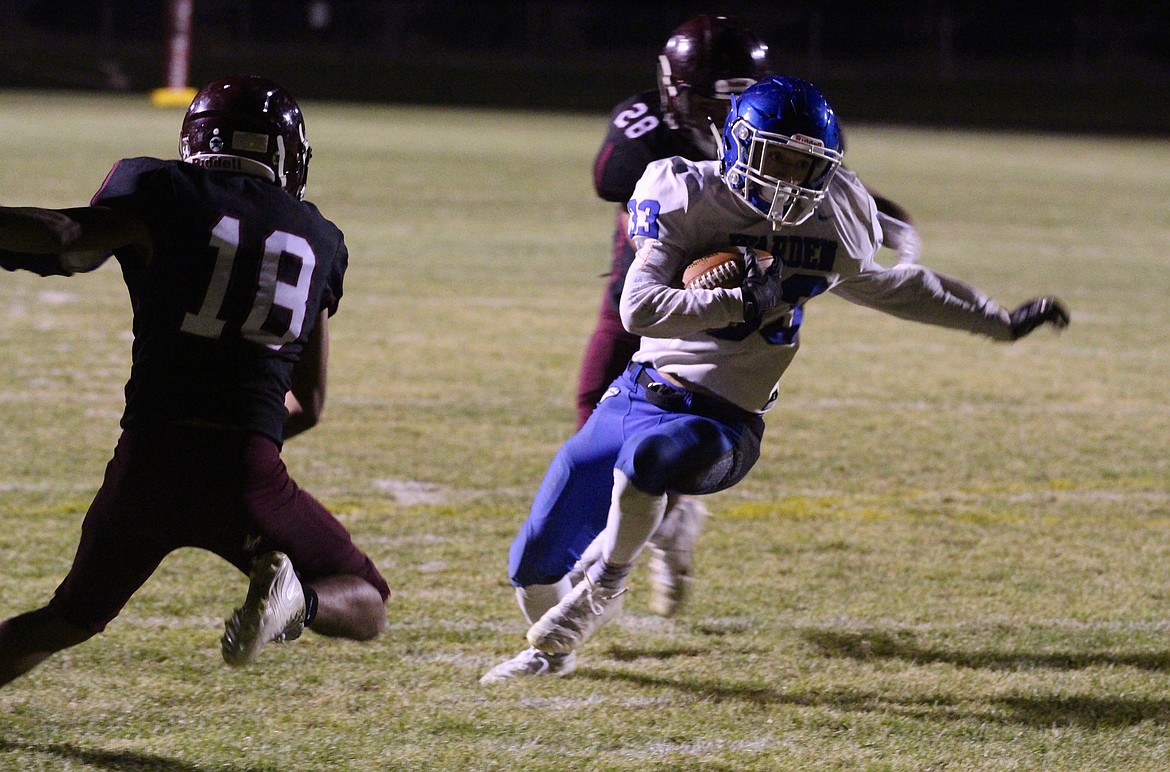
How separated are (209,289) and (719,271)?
1.01 metres

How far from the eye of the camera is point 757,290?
9.87 feet

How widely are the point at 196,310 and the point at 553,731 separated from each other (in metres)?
1.12

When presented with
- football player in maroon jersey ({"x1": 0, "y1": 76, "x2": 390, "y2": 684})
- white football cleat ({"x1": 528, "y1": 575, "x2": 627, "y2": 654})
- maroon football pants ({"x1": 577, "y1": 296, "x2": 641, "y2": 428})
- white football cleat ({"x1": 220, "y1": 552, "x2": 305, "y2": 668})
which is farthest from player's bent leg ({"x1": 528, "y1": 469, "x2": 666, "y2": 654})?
maroon football pants ({"x1": 577, "y1": 296, "x2": 641, "y2": 428})

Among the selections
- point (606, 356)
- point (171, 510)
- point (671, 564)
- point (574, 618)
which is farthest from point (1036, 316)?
point (171, 510)

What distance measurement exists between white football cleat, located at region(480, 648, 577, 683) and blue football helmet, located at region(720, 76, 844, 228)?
1.10 metres

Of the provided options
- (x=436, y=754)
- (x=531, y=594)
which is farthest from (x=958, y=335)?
(x=436, y=754)

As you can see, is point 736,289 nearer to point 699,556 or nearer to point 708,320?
point 708,320

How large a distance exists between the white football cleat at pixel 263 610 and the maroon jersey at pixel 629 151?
136 cm

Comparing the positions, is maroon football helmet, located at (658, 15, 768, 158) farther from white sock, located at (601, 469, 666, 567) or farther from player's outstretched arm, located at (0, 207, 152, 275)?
player's outstretched arm, located at (0, 207, 152, 275)

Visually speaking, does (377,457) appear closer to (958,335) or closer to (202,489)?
(202,489)

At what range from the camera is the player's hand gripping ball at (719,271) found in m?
3.05

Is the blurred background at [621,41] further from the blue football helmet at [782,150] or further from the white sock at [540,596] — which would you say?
the blue football helmet at [782,150]

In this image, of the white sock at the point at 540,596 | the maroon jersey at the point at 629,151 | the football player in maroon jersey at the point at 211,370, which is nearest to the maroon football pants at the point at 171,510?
the football player in maroon jersey at the point at 211,370

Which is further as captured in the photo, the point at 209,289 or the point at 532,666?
the point at 532,666
